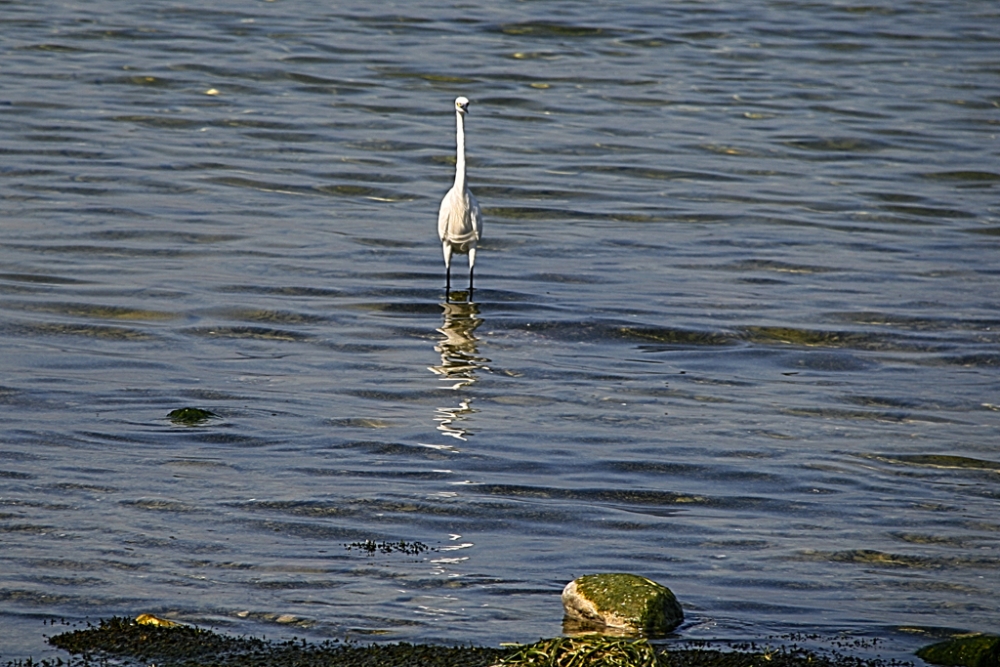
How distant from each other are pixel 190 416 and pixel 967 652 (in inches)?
179

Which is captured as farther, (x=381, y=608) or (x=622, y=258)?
(x=622, y=258)

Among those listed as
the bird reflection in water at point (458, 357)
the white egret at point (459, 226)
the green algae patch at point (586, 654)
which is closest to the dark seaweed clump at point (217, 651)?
the green algae patch at point (586, 654)

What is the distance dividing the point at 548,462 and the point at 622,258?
5431 millimetres

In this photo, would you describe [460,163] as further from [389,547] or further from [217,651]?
[217,651]

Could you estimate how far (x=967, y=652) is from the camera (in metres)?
5.22

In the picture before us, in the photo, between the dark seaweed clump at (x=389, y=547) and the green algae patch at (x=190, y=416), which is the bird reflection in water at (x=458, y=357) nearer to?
the green algae patch at (x=190, y=416)

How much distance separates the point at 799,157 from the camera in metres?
18.0

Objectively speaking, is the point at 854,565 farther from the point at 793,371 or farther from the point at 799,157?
the point at 799,157

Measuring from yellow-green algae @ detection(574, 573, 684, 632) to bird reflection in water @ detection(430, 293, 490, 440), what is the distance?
264 cm

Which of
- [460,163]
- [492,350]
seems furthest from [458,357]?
[460,163]

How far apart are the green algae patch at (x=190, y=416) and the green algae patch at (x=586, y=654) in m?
3.91

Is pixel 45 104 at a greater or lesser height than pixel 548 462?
greater

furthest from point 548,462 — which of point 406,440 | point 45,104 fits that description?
point 45,104

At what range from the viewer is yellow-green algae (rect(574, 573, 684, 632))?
17.9 ft
